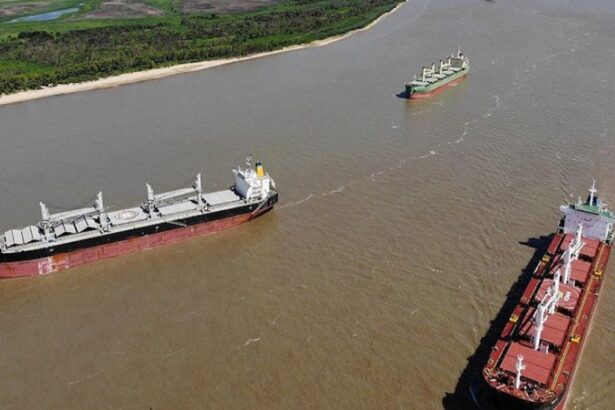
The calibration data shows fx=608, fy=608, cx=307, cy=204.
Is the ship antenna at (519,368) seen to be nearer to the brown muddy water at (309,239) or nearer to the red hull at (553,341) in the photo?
the red hull at (553,341)

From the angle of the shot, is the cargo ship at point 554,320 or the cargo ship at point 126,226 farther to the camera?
the cargo ship at point 126,226

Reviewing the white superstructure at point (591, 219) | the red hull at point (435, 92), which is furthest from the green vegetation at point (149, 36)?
the white superstructure at point (591, 219)

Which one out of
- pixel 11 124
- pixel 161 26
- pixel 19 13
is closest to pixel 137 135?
pixel 11 124

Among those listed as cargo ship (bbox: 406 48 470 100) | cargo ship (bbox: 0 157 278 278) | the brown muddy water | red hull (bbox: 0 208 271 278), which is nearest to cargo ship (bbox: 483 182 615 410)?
the brown muddy water

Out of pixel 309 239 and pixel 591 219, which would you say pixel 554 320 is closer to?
pixel 591 219

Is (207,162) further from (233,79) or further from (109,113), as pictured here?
(233,79)

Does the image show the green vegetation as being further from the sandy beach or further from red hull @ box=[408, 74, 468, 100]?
red hull @ box=[408, 74, 468, 100]
